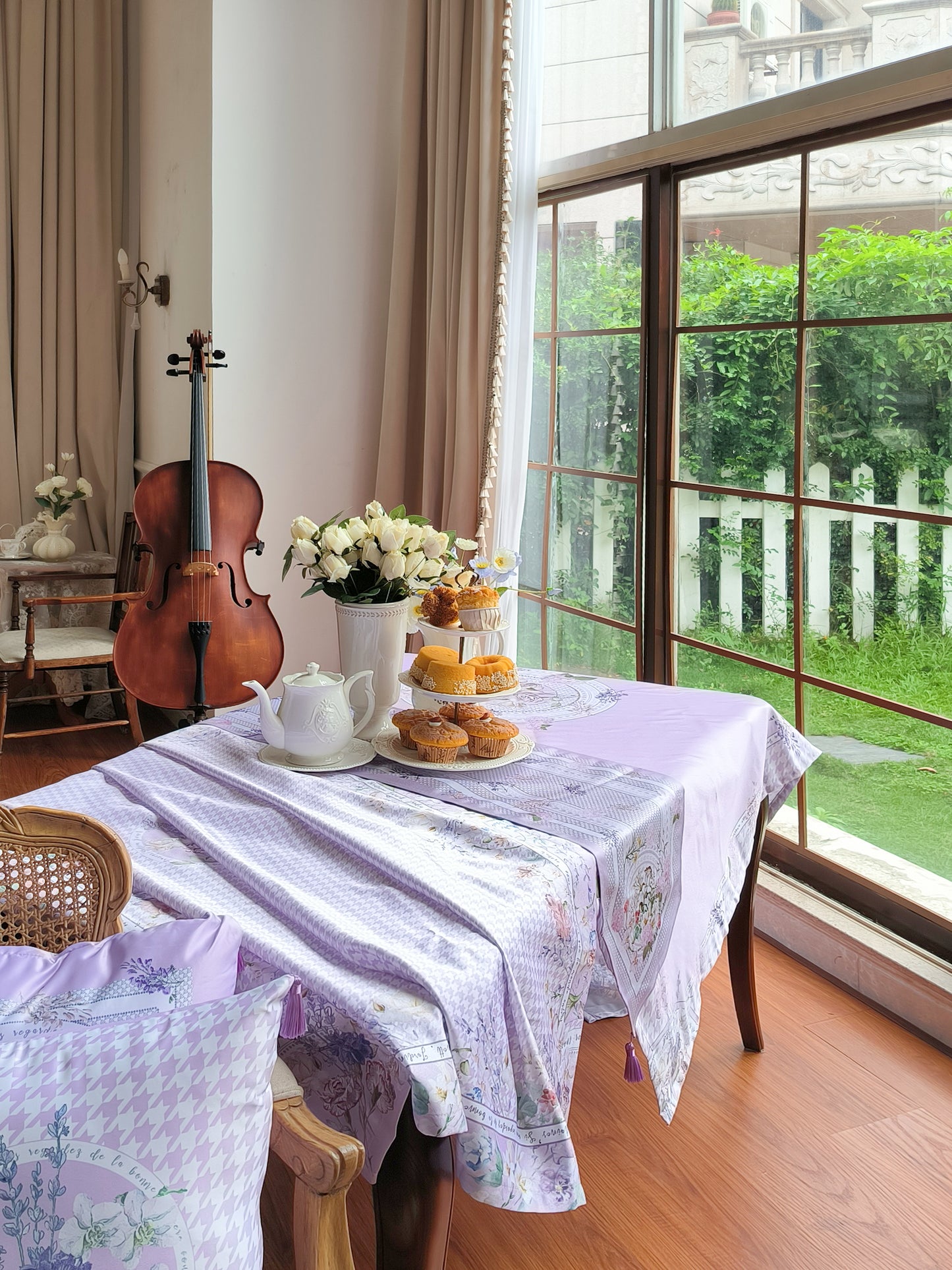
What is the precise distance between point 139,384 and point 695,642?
2852 mm

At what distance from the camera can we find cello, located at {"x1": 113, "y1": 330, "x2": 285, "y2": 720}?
3.01 m

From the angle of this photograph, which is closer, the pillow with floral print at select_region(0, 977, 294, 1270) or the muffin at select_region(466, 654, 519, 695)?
the pillow with floral print at select_region(0, 977, 294, 1270)

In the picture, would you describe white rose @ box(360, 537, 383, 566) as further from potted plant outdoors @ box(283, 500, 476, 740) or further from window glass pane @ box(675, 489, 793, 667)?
window glass pane @ box(675, 489, 793, 667)

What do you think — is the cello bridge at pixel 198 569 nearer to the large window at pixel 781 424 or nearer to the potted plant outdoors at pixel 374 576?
the large window at pixel 781 424

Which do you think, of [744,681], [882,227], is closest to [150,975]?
[744,681]

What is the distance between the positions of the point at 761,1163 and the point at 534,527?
1.99m

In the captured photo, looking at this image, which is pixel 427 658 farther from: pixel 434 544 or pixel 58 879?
pixel 58 879

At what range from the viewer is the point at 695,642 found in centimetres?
284

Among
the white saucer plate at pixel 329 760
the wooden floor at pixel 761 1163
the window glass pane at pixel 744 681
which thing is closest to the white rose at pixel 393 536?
the white saucer plate at pixel 329 760

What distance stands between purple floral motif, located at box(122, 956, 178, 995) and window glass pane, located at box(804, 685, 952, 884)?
5.93 ft

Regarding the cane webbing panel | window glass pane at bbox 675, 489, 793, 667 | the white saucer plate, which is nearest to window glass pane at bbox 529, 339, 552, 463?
window glass pane at bbox 675, 489, 793, 667

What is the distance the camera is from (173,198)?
3873 mm

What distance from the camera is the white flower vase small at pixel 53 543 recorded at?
4.10 metres

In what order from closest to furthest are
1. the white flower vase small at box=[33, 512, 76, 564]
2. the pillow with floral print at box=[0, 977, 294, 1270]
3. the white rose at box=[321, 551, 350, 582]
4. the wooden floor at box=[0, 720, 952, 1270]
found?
the pillow with floral print at box=[0, 977, 294, 1270], the wooden floor at box=[0, 720, 952, 1270], the white rose at box=[321, 551, 350, 582], the white flower vase small at box=[33, 512, 76, 564]
